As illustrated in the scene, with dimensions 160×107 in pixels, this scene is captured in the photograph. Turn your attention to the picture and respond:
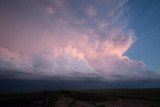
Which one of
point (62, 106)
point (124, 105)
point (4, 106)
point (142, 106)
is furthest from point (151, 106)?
point (4, 106)

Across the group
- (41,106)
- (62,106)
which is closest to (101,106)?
(62,106)

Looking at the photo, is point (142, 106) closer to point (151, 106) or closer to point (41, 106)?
point (151, 106)

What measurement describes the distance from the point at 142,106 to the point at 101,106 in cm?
1040

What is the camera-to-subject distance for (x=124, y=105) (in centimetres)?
5559

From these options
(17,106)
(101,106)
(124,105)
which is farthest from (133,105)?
(17,106)

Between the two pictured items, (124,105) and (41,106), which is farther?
(124,105)

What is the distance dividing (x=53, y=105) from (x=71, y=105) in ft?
14.5

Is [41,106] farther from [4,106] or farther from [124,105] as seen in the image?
[124,105]

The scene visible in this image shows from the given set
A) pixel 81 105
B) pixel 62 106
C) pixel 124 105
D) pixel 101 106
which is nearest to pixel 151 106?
pixel 124 105

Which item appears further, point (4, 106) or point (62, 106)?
point (4, 106)

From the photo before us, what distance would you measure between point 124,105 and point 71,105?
14.0 meters

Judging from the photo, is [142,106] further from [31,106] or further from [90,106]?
[31,106]

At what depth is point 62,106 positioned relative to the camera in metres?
51.2

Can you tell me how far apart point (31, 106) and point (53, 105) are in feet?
17.8
